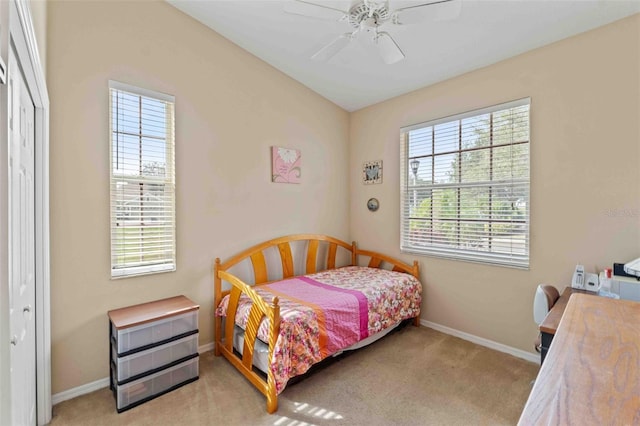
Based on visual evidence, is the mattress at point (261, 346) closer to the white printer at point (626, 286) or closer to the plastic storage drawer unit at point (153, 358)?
the plastic storage drawer unit at point (153, 358)

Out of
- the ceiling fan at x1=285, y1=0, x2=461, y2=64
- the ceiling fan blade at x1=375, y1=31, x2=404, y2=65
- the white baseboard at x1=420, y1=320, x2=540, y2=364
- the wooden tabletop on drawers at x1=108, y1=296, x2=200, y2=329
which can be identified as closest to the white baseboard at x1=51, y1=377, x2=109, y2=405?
the wooden tabletop on drawers at x1=108, y1=296, x2=200, y2=329

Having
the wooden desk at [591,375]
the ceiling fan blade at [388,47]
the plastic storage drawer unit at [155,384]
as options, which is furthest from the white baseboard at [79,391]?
the ceiling fan blade at [388,47]

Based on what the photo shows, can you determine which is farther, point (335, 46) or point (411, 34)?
point (411, 34)

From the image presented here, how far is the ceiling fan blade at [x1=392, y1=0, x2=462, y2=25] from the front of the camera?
1.58 m

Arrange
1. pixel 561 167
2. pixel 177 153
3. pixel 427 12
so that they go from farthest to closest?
1. pixel 177 153
2. pixel 561 167
3. pixel 427 12

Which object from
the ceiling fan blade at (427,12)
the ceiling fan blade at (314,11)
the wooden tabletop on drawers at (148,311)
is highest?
the ceiling fan blade at (314,11)

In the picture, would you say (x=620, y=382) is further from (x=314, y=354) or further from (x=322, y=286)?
(x=322, y=286)

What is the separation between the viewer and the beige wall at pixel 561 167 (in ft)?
7.12

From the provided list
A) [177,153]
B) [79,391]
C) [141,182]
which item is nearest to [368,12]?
[177,153]

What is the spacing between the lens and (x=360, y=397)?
2.13 metres

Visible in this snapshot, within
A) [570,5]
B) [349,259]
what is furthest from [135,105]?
[570,5]

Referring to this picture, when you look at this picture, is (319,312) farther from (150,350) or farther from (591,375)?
(591,375)

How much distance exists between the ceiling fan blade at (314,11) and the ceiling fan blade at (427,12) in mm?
318

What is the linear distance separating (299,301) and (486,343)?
189 centimetres
